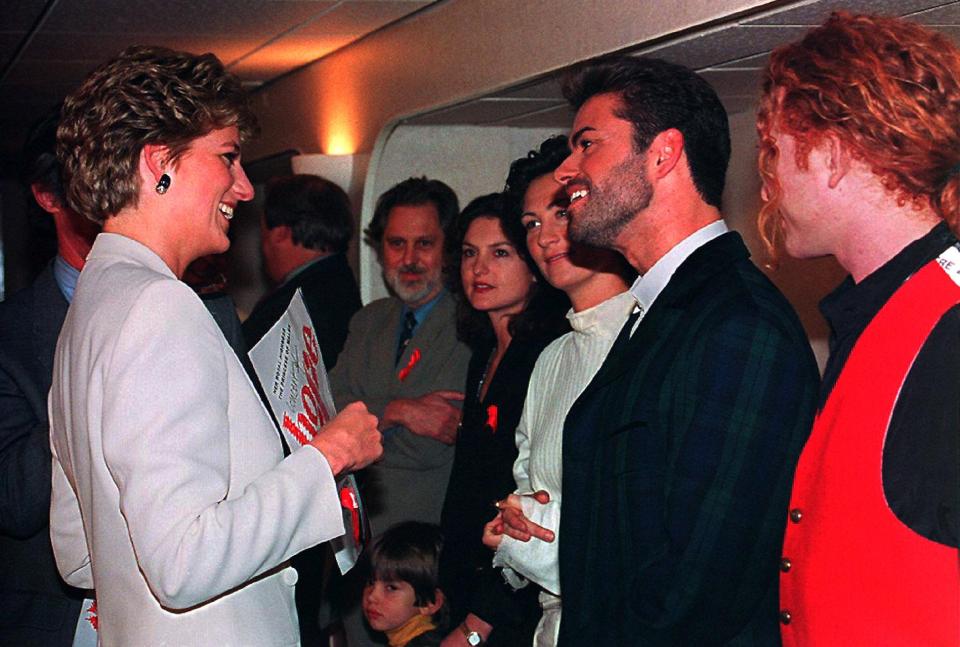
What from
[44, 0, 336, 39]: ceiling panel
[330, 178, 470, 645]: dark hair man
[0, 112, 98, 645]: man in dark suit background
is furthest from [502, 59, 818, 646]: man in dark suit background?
[44, 0, 336, 39]: ceiling panel

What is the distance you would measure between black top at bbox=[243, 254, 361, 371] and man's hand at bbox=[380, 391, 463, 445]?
0.83 meters

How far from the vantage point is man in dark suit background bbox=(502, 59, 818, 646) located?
5.51ft

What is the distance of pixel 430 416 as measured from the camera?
3.43m

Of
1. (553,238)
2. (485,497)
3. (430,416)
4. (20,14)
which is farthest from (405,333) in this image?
(20,14)

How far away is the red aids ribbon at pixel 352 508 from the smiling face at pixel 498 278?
1346 mm

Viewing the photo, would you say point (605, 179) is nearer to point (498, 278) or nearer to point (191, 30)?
point (498, 278)

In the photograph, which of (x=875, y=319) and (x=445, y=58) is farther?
(x=445, y=58)

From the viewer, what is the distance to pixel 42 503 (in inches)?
75.9

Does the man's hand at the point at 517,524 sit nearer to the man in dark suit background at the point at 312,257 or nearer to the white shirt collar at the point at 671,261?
the white shirt collar at the point at 671,261

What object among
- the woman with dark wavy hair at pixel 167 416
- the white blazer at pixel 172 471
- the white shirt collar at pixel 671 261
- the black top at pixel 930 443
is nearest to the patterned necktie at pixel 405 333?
the white shirt collar at pixel 671 261

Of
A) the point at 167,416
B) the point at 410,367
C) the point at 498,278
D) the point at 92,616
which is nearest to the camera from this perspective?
the point at 167,416

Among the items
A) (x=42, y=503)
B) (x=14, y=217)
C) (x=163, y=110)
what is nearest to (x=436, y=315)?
(x=42, y=503)

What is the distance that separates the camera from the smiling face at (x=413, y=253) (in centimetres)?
384

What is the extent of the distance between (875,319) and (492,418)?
1509mm
